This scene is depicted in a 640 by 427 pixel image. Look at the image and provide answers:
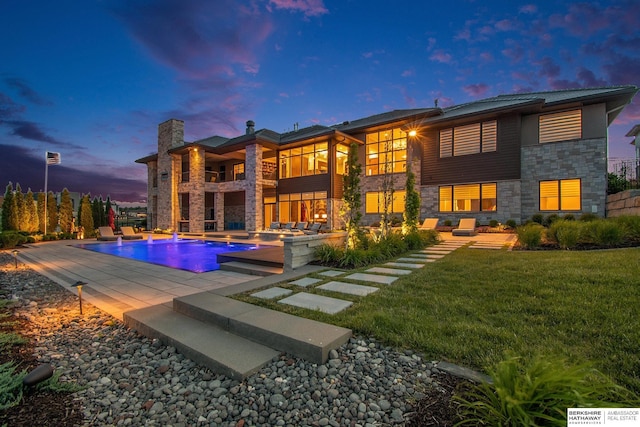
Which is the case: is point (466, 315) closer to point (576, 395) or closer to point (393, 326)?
point (393, 326)

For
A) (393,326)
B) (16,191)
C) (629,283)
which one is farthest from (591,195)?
(16,191)

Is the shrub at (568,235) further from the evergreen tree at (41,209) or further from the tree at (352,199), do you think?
the evergreen tree at (41,209)

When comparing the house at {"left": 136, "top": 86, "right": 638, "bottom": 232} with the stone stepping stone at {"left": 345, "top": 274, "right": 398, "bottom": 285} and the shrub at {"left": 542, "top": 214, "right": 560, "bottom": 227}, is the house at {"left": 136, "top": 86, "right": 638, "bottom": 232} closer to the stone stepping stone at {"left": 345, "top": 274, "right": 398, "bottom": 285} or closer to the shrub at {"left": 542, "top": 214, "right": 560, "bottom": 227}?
the shrub at {"left": 542, "top": 214, "right": 560, "bottom": 227}

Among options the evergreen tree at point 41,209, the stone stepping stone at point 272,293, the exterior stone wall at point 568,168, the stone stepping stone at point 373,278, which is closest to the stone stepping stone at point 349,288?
the stone stepping stone at point 373,278

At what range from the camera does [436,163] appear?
17.6 meters

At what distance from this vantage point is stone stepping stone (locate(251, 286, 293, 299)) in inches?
168

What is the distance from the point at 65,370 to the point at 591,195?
19686mm

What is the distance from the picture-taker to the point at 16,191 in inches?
693

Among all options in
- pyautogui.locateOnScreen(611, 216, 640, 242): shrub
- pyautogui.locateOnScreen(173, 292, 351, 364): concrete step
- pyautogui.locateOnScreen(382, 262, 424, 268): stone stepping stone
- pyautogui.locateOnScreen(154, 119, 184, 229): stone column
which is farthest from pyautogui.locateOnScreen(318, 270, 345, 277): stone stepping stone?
pyautogui.locateOnScreen(154, 119, 184, 229): stone column

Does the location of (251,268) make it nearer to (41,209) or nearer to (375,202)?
(375,202)

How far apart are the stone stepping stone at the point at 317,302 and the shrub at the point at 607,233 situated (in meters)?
8.27

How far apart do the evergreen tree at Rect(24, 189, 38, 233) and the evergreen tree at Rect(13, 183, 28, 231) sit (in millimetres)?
134

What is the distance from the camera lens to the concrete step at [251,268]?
635 cm

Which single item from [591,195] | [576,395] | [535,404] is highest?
[591,195]
